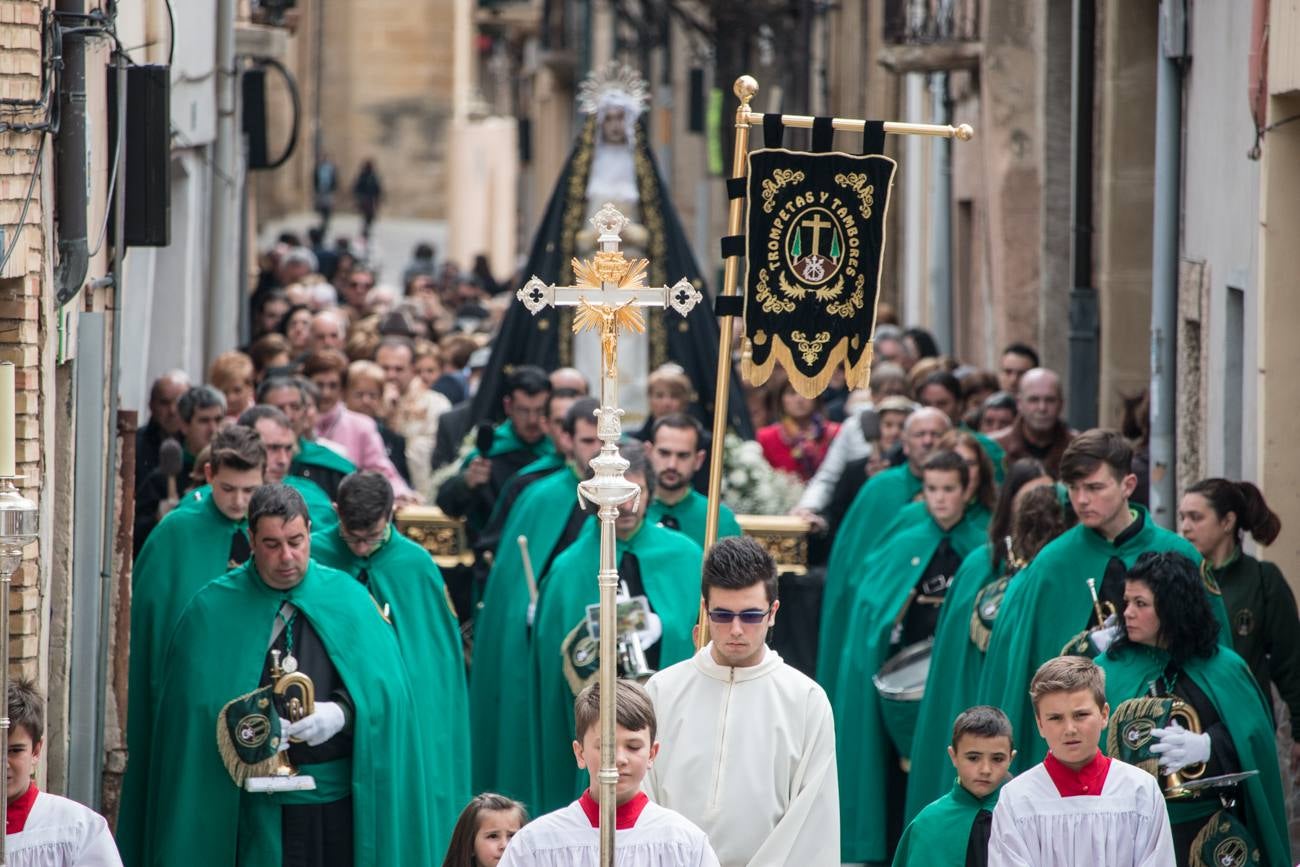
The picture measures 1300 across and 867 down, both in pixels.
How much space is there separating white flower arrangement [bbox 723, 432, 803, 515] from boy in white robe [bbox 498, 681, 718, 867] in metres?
6.99

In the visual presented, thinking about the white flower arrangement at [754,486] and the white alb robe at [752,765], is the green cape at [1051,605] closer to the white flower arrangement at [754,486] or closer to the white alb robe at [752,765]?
the white alb robe at [752,765]

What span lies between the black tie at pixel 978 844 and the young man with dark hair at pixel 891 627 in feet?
10.7

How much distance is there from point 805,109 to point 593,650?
19.4 m

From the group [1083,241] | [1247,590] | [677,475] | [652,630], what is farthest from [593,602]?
[1083,241]

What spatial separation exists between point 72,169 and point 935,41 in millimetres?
A: 10194

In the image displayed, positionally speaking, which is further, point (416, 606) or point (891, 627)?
point (891, 627)

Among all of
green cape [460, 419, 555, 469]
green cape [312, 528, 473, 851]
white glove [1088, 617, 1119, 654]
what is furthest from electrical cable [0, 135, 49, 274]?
green cape [460, 419, 555, 469]

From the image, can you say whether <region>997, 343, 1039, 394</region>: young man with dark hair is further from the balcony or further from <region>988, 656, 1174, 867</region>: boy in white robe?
<region>988, 656, 1174, 867</region>: boy in white robe

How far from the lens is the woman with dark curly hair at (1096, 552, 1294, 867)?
25.6 feet

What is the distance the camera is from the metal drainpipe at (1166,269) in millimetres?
12414

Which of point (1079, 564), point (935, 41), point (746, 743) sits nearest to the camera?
point (746, 743)

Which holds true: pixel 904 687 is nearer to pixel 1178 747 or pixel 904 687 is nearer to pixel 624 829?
pixel 1178 747

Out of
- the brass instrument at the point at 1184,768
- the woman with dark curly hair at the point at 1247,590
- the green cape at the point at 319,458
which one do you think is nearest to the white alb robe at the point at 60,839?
the brass instrument at the point at 1184,768

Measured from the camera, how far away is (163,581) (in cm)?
975
